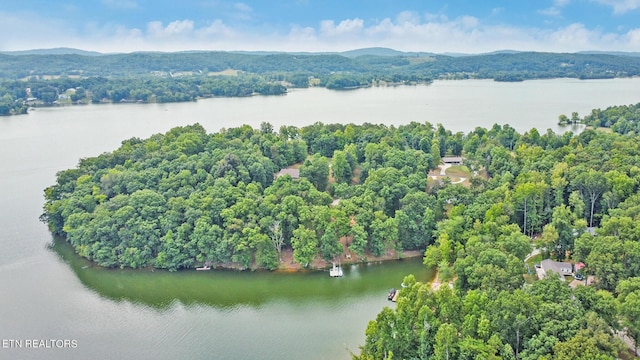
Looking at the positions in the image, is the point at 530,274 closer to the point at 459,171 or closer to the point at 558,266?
the point at 558,266

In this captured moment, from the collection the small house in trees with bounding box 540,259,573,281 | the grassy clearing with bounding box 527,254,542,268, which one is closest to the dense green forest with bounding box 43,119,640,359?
the small house in trees with bounding box 540,259,573,281

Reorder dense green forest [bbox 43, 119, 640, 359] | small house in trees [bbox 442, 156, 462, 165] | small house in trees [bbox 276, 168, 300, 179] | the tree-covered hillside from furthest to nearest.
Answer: small house in trees [bbox 442, 156, 462, 165] → small house in trees [bbox 276, 168, 300, 179] → dense green forest [bbox 43, 119, 640, 359] → the tree-covered hillside

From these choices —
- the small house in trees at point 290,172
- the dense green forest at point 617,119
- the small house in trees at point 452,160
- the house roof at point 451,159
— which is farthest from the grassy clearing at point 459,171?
the dense green forest at point 617,119

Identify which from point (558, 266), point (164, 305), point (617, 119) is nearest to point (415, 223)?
point (558, 266)

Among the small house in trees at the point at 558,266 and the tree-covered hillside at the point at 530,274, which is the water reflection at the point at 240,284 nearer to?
the tree-covered hillside at the point at 530,274

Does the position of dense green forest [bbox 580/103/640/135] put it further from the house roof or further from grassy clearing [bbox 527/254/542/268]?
grassy clearing [bbox 527/254/542/268]
